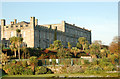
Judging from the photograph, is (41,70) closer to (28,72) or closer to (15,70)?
(28,72)

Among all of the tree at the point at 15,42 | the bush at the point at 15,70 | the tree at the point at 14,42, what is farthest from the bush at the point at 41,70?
the tree at the point at 14,42

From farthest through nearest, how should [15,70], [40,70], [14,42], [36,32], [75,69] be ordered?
[36,32] → [14,42] → [75,69] → [40,70] → [15,70]

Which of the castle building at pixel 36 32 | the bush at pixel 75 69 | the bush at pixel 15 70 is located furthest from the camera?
the castle building at pixel 36 32

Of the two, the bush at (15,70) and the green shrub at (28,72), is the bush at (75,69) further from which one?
the bush at (15,70)

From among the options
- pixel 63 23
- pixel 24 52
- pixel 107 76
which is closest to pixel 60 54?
pixel 24 52

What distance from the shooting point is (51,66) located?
32.5m

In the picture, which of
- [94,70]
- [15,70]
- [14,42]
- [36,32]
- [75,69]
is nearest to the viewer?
[15,70]

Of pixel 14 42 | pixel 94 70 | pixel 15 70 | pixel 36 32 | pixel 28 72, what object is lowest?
pixel 28 72

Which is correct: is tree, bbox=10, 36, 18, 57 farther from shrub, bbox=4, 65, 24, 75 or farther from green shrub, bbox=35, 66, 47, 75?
green shrub, bbox=35, 66, 47, 75

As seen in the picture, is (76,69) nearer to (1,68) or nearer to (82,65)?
(82,65)

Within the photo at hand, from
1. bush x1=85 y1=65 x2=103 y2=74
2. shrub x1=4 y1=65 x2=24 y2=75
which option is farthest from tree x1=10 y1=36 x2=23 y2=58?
bush x1=85 y1=65 x2=103 y2=74

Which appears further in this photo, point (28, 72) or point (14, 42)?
point (14, 42)

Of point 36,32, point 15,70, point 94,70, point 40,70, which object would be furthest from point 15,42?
point 94,70

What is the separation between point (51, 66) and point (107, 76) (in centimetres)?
871
